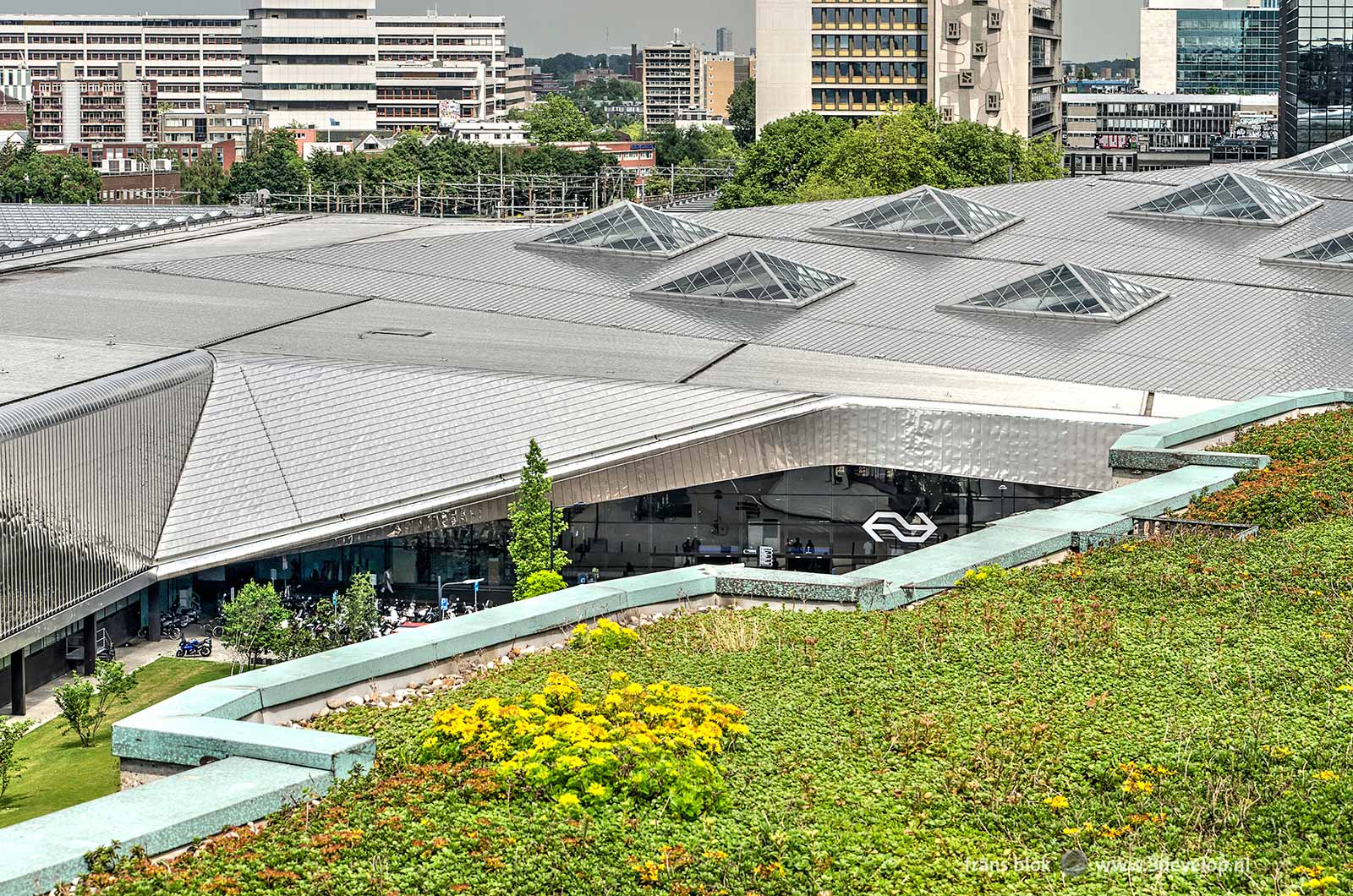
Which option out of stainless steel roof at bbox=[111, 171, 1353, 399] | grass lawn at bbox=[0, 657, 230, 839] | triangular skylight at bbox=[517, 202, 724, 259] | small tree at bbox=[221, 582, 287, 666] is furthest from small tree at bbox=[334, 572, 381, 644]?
triangular skylight at bbox=[517, 202, 724, 259]

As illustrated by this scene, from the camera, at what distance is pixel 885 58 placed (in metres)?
140

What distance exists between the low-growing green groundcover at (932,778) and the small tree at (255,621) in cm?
2272

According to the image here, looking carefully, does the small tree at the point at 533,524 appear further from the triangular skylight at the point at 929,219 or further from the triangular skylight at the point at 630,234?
the triangular skylight at the point at 929,219

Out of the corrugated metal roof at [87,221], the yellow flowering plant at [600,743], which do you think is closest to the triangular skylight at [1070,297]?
the yellow flowering plant at [600,743]

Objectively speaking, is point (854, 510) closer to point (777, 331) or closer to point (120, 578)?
point (777, 331)

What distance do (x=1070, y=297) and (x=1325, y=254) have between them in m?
11.0

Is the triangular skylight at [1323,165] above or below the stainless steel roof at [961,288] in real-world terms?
above

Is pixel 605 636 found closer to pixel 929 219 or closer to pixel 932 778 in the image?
pixel 932 778

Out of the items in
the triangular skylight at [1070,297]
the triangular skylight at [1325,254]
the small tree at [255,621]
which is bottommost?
the small tree at [255,621]

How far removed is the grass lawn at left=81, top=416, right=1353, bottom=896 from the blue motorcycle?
25845 millimetres

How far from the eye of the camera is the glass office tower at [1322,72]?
12962cm

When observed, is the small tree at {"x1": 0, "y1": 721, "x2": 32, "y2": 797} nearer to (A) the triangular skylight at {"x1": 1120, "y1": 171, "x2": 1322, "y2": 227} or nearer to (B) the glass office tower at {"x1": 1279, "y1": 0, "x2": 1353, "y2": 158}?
(A) the triangular skylight at {"x1": 1120, "y1": 171, "x2": 1322, "y2": 227}

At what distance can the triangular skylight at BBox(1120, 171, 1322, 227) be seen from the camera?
66.0 metres

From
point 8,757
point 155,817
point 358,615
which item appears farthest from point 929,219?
point 155,817
